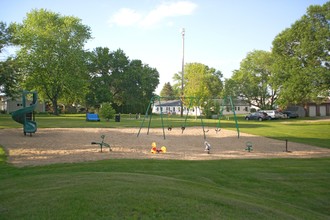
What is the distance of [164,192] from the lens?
5000 mm

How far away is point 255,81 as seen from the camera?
66.1m

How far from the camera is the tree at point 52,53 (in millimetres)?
50844

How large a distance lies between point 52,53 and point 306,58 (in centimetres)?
4129

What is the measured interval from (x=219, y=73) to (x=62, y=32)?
182 feet

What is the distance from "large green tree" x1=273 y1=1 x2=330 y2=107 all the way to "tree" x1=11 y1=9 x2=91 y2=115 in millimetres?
34253

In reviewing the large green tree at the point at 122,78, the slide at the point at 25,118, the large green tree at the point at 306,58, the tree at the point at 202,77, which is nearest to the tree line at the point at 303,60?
the large green tree at the point at 306,58

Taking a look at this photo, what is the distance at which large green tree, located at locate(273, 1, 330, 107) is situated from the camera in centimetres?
4030

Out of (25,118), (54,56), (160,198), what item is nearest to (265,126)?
(25,118)

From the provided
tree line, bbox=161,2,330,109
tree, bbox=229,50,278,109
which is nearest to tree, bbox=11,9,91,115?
tree line, bbox=161,2,330,109

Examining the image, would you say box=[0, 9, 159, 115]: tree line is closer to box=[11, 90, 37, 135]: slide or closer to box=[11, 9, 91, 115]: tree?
box=[11, 9, 91, 115]: tree

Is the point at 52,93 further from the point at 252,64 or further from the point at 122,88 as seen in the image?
the point at 252,64

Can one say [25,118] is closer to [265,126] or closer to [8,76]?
[8,76]

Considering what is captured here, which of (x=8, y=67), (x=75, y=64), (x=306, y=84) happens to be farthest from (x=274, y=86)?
(x=8, y=67)

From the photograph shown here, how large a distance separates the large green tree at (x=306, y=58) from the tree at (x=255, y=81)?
1807cm
